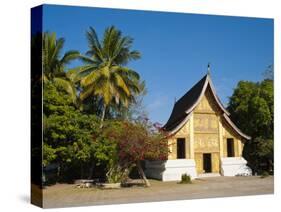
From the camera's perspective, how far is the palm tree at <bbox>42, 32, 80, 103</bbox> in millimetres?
13062

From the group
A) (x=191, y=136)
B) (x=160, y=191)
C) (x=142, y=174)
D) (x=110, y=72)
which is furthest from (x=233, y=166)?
(x=110, y=72)

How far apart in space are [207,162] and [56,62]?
14.8 feet

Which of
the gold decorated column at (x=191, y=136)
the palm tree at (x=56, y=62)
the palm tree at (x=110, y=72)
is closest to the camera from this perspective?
the palm tree at (x=56, y=62)

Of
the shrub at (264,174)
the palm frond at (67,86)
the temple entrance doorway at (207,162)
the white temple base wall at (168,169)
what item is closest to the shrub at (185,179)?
the white temple base wall at (168,169)

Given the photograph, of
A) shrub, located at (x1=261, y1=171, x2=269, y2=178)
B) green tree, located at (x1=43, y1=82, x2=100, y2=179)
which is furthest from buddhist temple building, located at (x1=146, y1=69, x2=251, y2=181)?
green tree, located at (x1=43, y1=82, x2=100, y2=179)

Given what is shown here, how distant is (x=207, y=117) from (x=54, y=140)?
153 inches

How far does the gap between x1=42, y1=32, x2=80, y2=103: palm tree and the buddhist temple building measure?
2.57 meters

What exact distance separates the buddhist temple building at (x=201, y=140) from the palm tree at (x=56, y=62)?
2569 mm

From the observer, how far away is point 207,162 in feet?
49.9

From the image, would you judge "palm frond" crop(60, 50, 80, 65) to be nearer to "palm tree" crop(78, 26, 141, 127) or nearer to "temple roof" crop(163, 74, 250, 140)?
"palm tree" crop(78, 26, 141, 127)

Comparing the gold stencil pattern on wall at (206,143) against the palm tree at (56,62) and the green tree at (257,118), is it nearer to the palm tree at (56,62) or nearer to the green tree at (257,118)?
the green tree at (257,118)

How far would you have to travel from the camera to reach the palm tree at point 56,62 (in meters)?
13.1

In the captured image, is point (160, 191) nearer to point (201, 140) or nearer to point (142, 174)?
point (142, 174)

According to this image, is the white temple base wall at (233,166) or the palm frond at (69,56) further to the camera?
the white temple base wall at (233,166)
